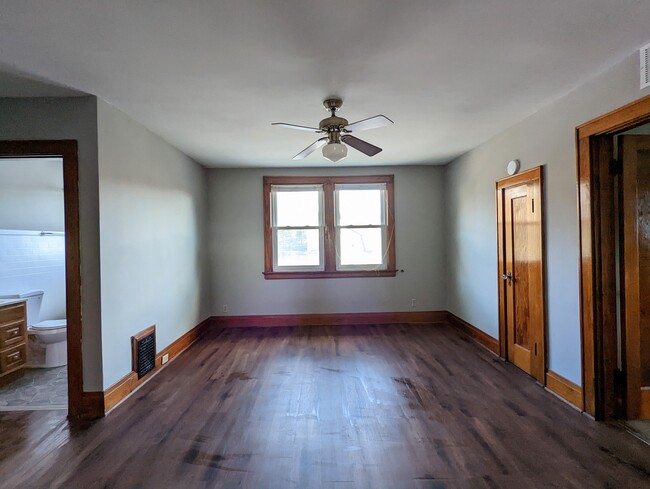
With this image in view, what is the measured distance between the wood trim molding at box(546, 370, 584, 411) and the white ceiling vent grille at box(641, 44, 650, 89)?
218cm

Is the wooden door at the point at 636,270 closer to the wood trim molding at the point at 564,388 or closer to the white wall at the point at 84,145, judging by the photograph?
the wood trim molding at the point at 564,388

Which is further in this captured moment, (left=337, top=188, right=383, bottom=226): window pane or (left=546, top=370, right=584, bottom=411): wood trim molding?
(left=337, top=188, right=383, bottom=226): window pane

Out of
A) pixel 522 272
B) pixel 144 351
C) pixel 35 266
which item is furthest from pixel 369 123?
pixel 35 266

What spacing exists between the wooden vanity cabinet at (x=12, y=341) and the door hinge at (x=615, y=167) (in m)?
5.47

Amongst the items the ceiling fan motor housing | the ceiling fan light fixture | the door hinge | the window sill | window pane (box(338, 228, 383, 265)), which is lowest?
the window sill

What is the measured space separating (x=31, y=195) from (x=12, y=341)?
2.07 metres

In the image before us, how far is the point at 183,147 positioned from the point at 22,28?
2301 millimetres

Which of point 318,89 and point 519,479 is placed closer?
point 519,479

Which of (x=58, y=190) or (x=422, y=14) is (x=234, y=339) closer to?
(x=58, y=190)

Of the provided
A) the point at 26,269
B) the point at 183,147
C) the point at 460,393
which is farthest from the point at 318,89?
the point at 26,269

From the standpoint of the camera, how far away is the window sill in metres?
5.06

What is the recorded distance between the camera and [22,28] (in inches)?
65.1

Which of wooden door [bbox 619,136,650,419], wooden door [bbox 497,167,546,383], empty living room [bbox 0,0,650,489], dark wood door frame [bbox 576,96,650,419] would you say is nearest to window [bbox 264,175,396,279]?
empty living room [bbox 0,0,650,489]

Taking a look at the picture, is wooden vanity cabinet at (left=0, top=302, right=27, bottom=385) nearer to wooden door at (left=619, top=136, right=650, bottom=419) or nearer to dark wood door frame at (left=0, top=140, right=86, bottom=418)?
dark wood door frame at (left=0, top=140, right=86, bottom=418)
